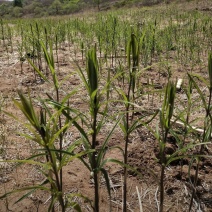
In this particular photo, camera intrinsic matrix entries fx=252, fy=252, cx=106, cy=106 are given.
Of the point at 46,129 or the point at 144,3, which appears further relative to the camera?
the point at 144,3

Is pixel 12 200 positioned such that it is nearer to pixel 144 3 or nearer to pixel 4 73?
pixel 4 73

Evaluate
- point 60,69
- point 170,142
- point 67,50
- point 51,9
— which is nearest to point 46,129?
point 170,142

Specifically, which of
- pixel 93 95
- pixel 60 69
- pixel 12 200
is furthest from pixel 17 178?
pixel 60 69

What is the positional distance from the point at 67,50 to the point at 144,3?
19.4 meters

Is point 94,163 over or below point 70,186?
over

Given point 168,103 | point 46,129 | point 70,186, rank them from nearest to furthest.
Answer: point 46,129 → point 168,103 → point 70,186

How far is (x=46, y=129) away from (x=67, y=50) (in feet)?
13.2

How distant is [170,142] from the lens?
5.84 ft

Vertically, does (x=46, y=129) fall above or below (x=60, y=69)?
above

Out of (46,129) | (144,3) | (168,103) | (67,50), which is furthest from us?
(144,3)

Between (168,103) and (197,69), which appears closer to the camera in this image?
(168,103)

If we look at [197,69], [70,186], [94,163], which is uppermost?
[94,163]

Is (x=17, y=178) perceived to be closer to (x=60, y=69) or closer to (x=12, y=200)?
(x=12, y=200)

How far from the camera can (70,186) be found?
1.39m
